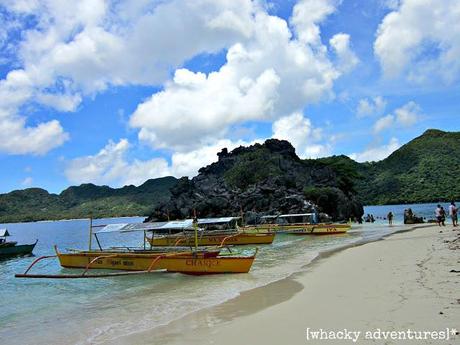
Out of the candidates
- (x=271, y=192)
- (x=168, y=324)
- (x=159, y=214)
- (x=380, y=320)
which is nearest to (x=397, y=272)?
(x=380, y=320)

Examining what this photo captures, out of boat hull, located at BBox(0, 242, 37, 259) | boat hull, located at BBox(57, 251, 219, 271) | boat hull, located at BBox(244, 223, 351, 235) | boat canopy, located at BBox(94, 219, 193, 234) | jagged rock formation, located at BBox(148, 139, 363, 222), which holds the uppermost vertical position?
jagged rock formation, located at BBox(148, 139, 363, 222)

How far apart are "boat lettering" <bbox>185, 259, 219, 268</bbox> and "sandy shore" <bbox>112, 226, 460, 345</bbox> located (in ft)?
16.7

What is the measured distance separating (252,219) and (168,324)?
65.2 metres

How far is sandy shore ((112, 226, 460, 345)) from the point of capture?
28.5ft

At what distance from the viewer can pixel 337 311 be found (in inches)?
413

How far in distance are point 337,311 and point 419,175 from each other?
17867 cm

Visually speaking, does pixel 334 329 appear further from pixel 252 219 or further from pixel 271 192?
pixel 271 192

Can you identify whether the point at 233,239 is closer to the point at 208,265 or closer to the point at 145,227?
the point at 145,227

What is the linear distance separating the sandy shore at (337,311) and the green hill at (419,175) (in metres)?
142

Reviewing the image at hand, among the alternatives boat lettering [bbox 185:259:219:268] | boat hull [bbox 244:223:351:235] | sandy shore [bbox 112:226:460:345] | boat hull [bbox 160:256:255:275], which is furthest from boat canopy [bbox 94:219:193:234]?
boat hull [bbox 244:223:351:235]

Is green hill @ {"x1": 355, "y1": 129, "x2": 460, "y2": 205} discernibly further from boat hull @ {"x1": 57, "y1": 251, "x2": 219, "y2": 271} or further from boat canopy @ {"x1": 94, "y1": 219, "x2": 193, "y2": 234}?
boat hull @ {"x1": 57, "y1": 251, "x2": 219, "y2": 271}

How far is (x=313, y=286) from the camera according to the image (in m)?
14.8

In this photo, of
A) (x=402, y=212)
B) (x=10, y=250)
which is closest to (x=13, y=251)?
(x=10, y=250)

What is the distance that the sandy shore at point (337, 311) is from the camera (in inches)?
342
